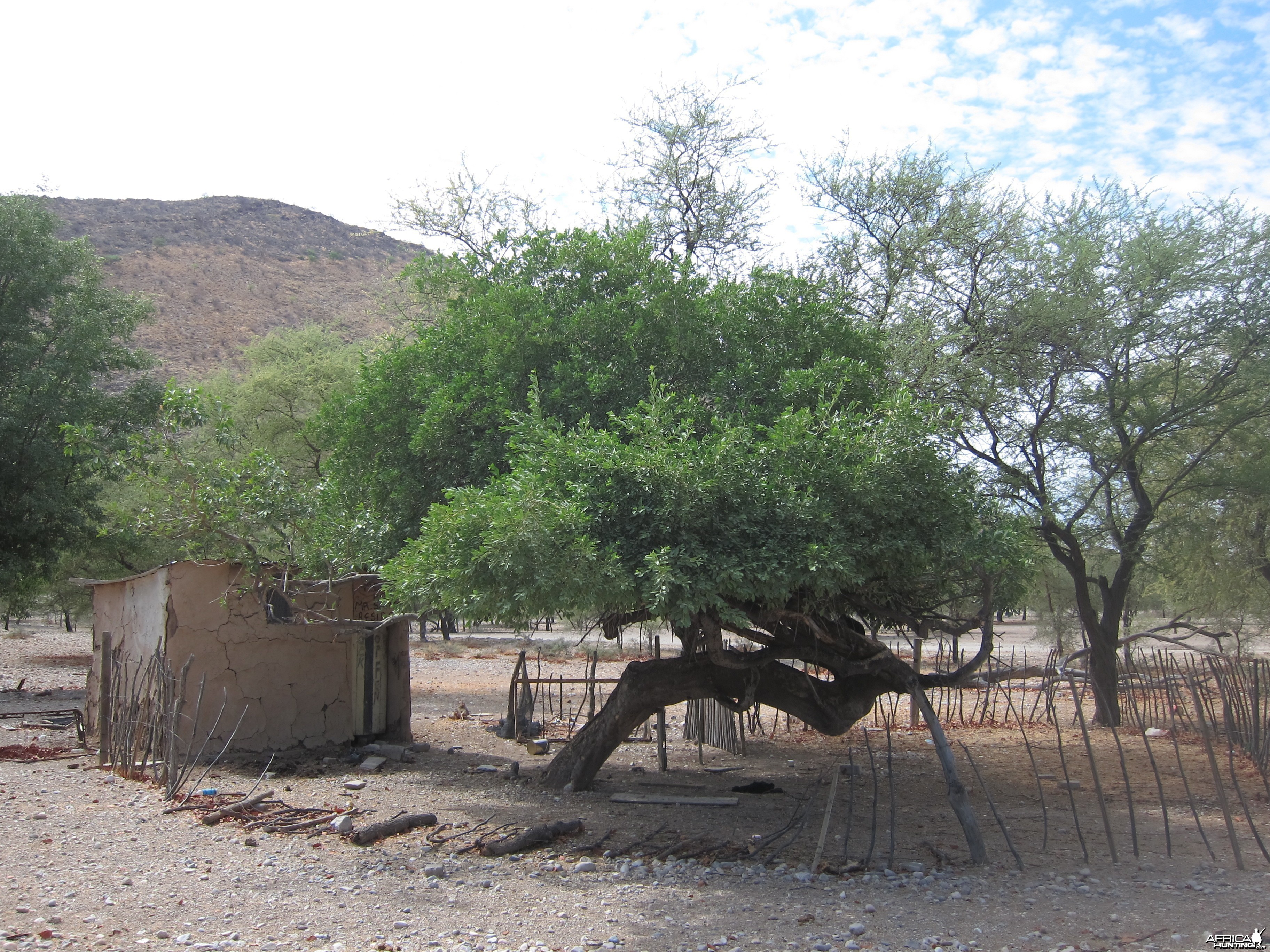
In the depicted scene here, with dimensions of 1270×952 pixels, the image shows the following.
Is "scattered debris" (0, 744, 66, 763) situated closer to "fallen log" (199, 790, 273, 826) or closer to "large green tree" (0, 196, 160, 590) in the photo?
"fallen log" (199, 790, 273, 826)

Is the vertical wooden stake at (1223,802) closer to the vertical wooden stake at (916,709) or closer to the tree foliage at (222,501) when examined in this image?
the vertical wooden stake at (916,709)

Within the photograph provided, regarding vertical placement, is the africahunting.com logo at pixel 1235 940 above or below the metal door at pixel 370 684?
below

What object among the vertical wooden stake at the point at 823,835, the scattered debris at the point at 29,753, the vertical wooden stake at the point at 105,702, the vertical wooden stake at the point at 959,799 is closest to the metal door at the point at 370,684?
the vertical wooden stake at the point at 105,702

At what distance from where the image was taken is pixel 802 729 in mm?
16203

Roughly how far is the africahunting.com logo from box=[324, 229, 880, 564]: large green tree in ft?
16.6

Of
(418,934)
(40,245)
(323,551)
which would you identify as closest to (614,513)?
(418,934)

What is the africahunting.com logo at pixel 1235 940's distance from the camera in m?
5.74

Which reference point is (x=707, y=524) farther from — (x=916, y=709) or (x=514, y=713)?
(x=916, y=709)

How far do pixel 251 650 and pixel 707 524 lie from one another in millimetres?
7132

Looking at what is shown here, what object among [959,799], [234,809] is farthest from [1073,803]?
[234,809]

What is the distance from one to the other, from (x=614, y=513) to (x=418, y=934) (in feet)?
10.9

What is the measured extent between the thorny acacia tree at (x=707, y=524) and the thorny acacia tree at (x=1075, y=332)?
5.01m

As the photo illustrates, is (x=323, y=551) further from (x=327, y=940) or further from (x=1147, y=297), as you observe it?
(x=1147, y=297)

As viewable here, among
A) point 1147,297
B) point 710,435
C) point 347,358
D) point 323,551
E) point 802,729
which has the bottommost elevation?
point 802,729
